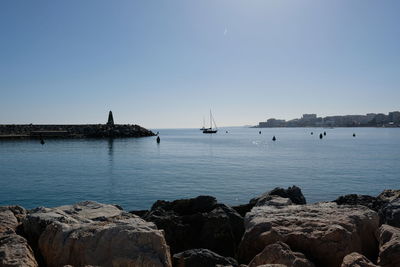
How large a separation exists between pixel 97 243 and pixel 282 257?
3.01 metres

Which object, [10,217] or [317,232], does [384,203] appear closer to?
[317,232]

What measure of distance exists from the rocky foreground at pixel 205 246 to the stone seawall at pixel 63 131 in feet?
286

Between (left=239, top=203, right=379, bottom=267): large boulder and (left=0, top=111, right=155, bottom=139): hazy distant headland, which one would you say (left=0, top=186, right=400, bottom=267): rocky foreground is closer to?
(left=239, top=203, right=379, bottom=267): large boulder

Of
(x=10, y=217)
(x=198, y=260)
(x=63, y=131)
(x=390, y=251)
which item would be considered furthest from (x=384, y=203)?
(x=63, y=131)

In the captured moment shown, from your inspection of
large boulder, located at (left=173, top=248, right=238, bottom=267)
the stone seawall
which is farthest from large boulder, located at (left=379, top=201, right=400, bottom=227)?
the stone seawall

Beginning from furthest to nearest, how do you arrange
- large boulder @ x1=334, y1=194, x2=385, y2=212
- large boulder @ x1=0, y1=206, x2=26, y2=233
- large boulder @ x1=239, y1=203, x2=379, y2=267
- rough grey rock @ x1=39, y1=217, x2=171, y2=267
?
large boulder @ x1=334, y1=194, x2=385, y2=212 < large boulder @ x1=0, y1=206, x2=26, y2=233 < large boulder @ x1=239, y1=203, x2=379, y2=267 < rough grey rock @ x1=39, y1=217, x2=171, y2=267

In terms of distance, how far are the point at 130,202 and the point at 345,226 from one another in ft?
48.0

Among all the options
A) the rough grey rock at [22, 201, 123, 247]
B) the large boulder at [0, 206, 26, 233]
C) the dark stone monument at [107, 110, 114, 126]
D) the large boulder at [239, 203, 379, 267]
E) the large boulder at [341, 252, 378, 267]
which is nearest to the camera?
the large boulder at [341, 252, 378, 267]

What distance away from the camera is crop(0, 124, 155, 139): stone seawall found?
9117 centimetres

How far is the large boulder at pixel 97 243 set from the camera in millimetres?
5492

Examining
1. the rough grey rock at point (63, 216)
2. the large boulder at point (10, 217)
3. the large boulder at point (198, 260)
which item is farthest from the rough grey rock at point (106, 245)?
the large boulder at point (10, 217)

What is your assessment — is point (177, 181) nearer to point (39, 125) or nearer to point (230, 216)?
point (230, 216)

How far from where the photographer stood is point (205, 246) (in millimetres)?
8938

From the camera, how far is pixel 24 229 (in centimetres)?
725
